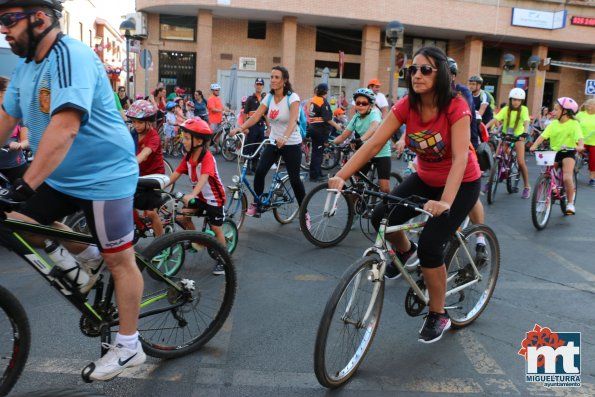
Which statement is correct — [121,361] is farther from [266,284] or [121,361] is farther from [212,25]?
[212,25]

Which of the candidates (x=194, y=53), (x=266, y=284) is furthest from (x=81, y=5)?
(x=266, y=284)

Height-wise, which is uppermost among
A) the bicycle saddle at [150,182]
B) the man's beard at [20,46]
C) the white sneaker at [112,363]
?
the man's beard at [20,46]

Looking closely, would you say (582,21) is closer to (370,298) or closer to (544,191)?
(544,191)

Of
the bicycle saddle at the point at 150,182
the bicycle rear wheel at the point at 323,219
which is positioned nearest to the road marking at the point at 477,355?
the bicycle saddle at the point at 150,182

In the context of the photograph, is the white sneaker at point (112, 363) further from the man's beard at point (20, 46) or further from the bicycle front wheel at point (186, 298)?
the man's beard at point (20, 46)

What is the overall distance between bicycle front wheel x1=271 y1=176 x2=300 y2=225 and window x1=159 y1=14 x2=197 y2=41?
2232 cm

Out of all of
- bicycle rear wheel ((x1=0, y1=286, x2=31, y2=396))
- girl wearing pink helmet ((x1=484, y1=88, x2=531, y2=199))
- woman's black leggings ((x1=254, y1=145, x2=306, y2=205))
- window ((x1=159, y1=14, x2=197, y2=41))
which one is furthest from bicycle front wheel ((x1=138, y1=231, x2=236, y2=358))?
window ((x1=159, y1=14, x2=197, y2=41))

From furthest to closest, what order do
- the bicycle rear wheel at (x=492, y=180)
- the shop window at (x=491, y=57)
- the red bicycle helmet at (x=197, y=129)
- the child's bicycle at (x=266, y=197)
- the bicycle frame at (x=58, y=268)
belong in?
the shop window at (x=491, y=57) < the bicycle rear wheel at (x=492, y=180) < the child's bicycle at (x=266, y=197) < the red bicycle helmet at (x=197, y=129) < the bicycle frame at (x=58, y=268)

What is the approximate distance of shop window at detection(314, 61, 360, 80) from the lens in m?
29.2

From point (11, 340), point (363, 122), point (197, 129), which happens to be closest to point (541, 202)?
point (363, 122)

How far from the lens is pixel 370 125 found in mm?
7023

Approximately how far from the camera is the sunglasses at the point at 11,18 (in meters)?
2.35

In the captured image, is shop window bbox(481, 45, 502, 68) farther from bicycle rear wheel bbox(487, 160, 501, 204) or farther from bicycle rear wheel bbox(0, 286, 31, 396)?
bicycle rear wheel bbox(0, 286, 31, 396)

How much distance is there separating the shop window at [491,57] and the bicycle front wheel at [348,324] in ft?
106
